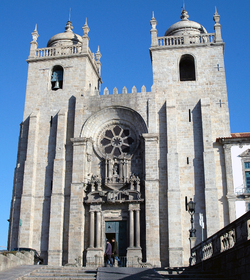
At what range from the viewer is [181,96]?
93.7ft

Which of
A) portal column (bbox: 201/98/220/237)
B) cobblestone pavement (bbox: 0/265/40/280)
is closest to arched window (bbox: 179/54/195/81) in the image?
portal column (bbox: 201/98/220/237)

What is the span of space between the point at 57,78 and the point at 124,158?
8.86 meters

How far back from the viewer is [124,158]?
89.8 ft

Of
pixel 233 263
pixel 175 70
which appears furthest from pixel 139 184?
pixel 233 263

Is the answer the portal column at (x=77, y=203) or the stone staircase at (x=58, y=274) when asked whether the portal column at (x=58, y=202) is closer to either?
the portal column at (x=77, y=203)

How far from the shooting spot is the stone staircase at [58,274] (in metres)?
14.8

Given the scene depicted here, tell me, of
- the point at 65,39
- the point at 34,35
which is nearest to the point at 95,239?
the point at 65,39

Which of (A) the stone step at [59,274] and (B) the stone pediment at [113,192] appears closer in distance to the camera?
(A) the stone step at [59,274]

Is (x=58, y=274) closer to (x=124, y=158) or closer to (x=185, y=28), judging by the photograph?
(x=124, y=158)

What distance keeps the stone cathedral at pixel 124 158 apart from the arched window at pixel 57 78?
9 cm

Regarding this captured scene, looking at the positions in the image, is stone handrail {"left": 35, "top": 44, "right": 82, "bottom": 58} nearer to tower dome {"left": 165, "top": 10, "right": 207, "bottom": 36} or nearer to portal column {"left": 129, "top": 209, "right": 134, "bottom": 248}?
tower dome {"left": 165, "top": 10, "right": 207, "bottom": 36}

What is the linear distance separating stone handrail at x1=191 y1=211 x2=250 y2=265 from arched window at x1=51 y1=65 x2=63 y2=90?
17305 millimetres

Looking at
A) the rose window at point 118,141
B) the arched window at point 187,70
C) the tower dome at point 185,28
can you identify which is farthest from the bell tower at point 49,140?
the arched window at point 187,70

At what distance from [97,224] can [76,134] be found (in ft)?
21.2
